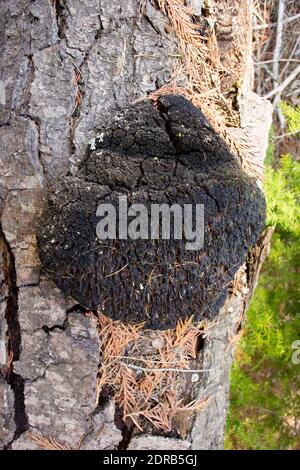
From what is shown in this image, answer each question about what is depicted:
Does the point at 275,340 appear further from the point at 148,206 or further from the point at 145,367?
the point at 148,206

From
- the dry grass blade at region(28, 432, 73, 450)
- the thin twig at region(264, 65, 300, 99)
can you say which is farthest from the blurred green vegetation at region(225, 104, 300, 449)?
the dry grass blade at region(28, 432, 73, 450)

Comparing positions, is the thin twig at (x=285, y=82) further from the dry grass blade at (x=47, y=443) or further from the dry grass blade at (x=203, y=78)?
the dry grass blade at (x=47, y=443)

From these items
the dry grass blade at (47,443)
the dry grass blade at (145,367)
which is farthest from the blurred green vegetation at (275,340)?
the dry grass blade at (47,443)

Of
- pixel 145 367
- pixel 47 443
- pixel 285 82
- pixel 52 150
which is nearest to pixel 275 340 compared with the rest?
pixel 145 367

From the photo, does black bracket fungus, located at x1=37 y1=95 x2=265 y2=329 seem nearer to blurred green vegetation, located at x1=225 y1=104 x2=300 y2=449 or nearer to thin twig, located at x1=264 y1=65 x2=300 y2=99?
blurred green vegetation, located at x1=225 y1=104 x2=300 y2=449

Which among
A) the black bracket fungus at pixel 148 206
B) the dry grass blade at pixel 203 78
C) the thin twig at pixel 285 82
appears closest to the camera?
the black bracket fungus at pixel 148 206

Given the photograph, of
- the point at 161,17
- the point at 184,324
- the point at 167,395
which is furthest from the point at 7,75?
the point at 167,395
